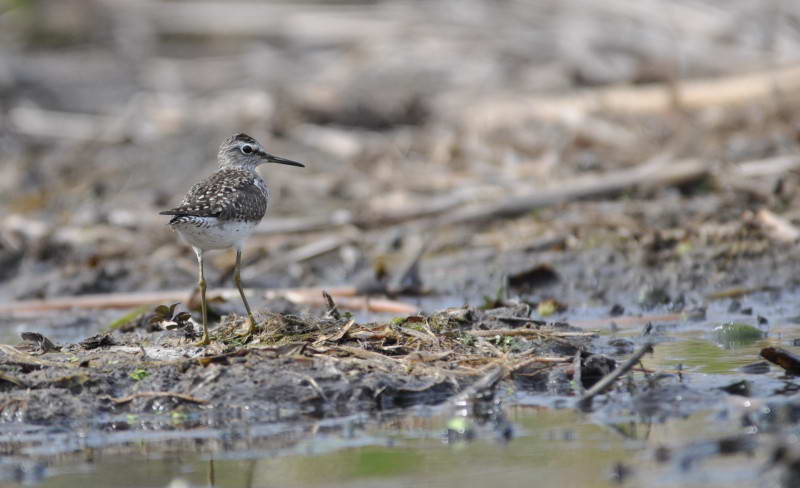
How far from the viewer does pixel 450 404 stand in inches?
238

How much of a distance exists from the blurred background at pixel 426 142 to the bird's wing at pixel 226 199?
2045 millimetres

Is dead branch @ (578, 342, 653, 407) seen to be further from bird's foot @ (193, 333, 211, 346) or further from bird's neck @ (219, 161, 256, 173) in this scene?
bird's neck @ (219, 161, 256, 173)

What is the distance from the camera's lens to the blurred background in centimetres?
1002

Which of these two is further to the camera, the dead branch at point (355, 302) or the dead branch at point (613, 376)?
the dead branch at point (355, 302)

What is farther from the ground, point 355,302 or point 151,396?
point 355,302

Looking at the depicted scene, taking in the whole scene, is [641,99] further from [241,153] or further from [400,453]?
[400,453]

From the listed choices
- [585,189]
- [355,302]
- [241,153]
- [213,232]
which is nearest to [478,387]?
[213,232]

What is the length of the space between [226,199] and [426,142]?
6619 mm

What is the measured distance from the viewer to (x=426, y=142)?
13.5 metres

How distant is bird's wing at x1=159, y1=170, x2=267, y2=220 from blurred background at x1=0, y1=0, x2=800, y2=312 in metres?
2.05

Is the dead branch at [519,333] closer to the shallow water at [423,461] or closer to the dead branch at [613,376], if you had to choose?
the dead branch at [613,376]

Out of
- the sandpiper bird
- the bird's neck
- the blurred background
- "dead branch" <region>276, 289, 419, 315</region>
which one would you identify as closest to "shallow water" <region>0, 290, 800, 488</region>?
the sandpiper bird

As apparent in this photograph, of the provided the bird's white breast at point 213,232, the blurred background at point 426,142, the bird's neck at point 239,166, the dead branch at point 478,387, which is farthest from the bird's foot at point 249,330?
the blurred background at point 426,142

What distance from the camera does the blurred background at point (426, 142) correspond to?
1002 centimetres
